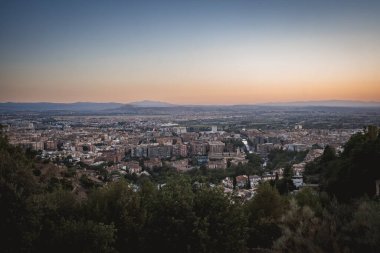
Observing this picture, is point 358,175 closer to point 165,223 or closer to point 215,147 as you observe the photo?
point 165,223

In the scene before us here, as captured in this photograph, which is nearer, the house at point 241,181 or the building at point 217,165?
the house at point 241,181

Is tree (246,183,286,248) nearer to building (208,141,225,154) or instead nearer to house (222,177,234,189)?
house (222,177,234,189)

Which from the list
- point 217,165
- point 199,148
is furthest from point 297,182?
point 199,148

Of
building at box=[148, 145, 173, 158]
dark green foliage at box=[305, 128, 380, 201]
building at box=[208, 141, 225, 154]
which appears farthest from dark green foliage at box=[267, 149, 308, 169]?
dark green foliage at box=[305, 128, 380, 201]

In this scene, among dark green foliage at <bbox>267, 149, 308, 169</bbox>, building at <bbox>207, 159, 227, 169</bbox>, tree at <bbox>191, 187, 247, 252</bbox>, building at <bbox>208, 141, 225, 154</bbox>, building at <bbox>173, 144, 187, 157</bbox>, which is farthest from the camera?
building at <bbox>208, 141, 225, 154</bbox>

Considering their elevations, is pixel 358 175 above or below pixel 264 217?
above

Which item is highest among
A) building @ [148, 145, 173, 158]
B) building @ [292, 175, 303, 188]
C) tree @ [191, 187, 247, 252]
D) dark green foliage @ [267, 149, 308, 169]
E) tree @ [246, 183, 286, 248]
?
tree @ [191, 187, 247, 252]

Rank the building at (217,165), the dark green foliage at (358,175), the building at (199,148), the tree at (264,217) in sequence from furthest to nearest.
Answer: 1. the building at (199,148)
2. the building at (217,165)
3. the dark green foliage at (358,175)
4. the tree at (264,217)

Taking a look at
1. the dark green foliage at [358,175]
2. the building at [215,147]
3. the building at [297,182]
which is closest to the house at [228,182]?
the building at [297,182]

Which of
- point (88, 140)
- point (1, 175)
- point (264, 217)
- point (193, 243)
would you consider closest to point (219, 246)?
point (193, 243)

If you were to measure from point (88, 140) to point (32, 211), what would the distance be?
6846 cm

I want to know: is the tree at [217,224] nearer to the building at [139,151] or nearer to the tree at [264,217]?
the tree at [264,217]

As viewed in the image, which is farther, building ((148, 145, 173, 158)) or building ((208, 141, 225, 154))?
building ((208, 141, 225, 154))

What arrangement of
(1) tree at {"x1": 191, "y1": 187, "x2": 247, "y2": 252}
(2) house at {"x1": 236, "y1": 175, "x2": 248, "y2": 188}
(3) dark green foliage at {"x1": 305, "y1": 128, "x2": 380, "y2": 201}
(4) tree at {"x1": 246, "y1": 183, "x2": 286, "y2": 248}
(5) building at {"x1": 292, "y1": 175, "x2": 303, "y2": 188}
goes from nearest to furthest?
(1) tree at {"x1": 191, "y1": 187, "x2": 247, "y2": 252}, (4) tree at {"x1": 246, "y1": 183, "x2": 286, "y2": 248}, (3) dark green foliage at {"x1": 305, "y1": 128, "x2": 380, "y2": 201}, (5) building at {"x1": 292, "y1": 175, "x2": 303, "y2": 188}, (2) house at {"x1": 236, "y1": 175, "x2": 248, "y2": 188}
